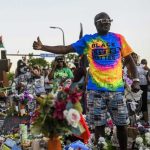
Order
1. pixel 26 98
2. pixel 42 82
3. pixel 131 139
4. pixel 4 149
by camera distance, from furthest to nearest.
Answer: pixel 26 98 < pixel 42 82 < pixel 131 139 < pixel 4 149

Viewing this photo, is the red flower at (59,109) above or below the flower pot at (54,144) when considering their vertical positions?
above

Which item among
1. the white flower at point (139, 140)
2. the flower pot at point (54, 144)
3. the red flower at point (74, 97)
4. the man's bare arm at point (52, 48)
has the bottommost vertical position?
the white flower at point (139, 140)

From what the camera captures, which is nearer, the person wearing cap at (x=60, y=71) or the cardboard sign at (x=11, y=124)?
the cardboard sign at (x=11, y=124)

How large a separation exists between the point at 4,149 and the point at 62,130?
1.82 m

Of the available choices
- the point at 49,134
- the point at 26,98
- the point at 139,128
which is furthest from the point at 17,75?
the point at 49,134

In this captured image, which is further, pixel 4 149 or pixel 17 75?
pixel 17 75

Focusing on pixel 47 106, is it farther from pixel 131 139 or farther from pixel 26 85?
pixel 26 85

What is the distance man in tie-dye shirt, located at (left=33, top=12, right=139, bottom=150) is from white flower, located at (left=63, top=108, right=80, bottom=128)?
93.0 inches

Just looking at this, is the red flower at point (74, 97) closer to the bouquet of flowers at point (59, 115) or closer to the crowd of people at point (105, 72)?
the bouquet of flowers at point (59, 115)

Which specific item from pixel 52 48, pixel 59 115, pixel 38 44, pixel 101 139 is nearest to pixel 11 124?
pixel 101 139

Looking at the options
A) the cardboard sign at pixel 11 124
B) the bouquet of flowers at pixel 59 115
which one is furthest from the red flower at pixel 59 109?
the cardboard sign at pixel 11 124

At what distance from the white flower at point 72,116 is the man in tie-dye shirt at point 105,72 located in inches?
93.0

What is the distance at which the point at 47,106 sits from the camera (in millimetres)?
4543

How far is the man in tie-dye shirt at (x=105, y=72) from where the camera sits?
22.4ft
